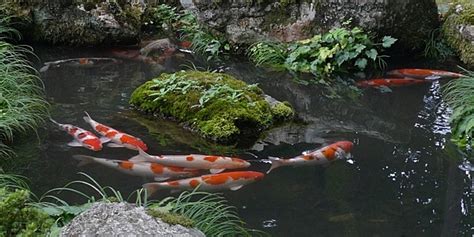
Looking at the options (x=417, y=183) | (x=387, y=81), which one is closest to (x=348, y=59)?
(x=387, y=81)

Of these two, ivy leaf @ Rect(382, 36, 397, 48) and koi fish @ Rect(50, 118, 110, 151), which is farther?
ivy leaf @ Rect(382, 36, 397, 48)

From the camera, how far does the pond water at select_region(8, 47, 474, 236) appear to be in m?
5.24

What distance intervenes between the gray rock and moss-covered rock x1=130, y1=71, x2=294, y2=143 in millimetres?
3581

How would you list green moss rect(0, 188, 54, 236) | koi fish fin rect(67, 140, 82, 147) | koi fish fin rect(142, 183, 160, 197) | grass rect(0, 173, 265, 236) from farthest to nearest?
koi fish fin rect(67, 140, 82, 147) < koi fish fin rect(142, 183, 160, 197) < grass rect(0, 173, 265, 236) < green moss rect(0, 188, 54, 236)

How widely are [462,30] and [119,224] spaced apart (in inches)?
323

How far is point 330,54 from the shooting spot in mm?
9695

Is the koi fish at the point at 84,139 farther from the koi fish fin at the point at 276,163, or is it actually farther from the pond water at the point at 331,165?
the koi fish fin at the point at 276,163

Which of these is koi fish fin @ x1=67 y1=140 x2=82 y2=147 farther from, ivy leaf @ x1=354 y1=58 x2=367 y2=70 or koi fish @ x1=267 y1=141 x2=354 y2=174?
ivy leaf @ x1=354 y1=58 x2=367 y2=70

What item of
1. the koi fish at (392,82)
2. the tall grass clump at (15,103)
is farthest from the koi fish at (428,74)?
the tall grass clump at (15,103)

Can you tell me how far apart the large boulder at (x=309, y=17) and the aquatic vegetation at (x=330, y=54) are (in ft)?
0.79

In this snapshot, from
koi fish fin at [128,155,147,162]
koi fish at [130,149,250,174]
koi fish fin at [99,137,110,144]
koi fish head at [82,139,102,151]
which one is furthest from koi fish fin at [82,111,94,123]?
koi fish at [130,149,250,174]

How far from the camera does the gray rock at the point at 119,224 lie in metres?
3.12

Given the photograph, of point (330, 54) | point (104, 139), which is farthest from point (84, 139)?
point (330, 54)

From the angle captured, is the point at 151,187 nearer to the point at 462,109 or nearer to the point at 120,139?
the point at 120,139
